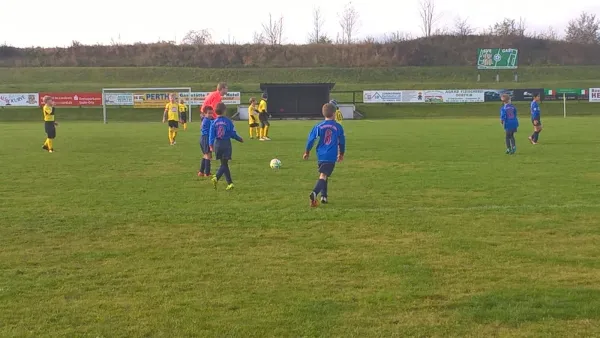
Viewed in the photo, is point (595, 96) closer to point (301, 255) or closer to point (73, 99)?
point (73, 99)

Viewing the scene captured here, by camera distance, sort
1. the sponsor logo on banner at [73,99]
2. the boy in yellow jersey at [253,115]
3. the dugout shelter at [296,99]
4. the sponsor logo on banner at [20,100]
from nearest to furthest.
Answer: the boy in yellow jersey at [253,115], the dugout shelter at [296,99], the sponsor logo on banner at [20,100], the sponsor logo on banner at [73,99]

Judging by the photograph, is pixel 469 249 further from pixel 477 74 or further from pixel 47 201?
pixel 477 74

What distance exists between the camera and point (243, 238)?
290 inches

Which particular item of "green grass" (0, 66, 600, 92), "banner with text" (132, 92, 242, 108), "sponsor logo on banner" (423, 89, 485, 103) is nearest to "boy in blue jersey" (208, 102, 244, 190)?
"banner with text" (132, 92, 242, 108)

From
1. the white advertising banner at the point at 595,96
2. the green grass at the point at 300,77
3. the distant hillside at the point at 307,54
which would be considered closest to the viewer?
the white advertising banner at the point at 595,96

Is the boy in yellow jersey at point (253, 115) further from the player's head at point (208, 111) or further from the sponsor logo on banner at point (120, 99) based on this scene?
the sponsor logo on banner at point (120, 99)

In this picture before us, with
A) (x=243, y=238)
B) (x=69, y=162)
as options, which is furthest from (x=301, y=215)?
(x=69, y=162)

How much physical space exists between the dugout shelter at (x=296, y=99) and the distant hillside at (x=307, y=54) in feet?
93.3

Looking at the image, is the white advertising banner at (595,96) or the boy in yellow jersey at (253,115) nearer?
the boy in yellow jersey at (253,115)

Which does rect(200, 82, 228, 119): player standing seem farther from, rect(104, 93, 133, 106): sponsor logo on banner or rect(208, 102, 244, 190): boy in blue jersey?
rect(104, 93, 133, 106): sponsor logo on banner

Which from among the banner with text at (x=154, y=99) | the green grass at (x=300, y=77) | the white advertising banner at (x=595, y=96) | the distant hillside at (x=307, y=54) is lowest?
the white advertising banner at (x=595, y=96)

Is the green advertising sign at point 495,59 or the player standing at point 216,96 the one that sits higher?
the green advertising sign at point 495,59

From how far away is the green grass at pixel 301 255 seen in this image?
4.71 meters

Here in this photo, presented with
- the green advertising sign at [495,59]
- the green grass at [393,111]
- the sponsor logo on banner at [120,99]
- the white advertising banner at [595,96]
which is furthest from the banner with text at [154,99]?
the white advertising banner at [595,96]
